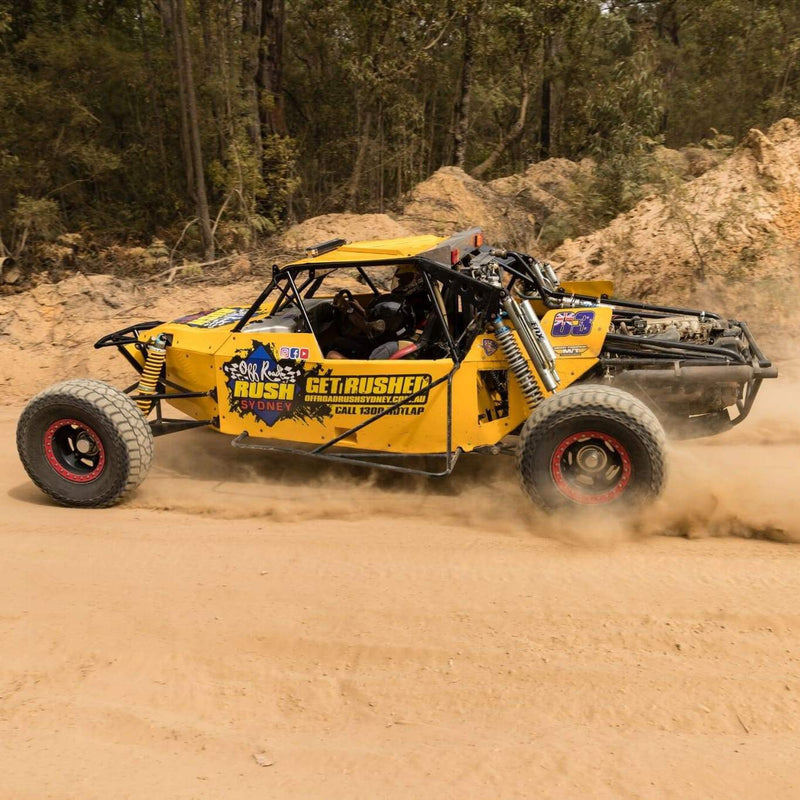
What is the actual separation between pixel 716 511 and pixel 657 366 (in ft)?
3.25

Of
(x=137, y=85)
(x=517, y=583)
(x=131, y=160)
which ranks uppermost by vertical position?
(x=137, y=85)

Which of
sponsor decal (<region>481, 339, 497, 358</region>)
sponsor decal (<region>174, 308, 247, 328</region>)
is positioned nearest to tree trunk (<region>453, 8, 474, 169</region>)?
sponsor decal (<region>174, 308, 247, 328</region>)

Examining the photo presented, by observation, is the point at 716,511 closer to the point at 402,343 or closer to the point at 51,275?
the point at 402,343

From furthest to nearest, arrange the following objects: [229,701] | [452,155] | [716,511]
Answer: [452,155], [716,511], [229,701]

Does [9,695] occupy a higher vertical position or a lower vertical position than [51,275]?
lower

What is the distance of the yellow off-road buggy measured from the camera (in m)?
4.95

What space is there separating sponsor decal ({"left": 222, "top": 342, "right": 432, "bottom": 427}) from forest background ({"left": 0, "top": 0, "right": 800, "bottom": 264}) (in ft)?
24.5

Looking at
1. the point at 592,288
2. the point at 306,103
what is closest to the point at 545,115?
the point at 306,103

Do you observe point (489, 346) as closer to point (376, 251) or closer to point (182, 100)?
point (376, 251)

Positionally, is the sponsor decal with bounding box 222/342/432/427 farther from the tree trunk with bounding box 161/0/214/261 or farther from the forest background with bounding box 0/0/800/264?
the forest background with bounding box 0/0/800/264

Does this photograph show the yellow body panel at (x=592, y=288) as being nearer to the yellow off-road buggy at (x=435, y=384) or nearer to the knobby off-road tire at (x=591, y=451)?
the yellow off-road buggy at (x=435, y=384)

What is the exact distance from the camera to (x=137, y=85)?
1573 cm

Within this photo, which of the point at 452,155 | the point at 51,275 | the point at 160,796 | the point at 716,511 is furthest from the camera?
the point at 452,155

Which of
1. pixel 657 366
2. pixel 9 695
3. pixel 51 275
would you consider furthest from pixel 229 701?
pixel 51 275
